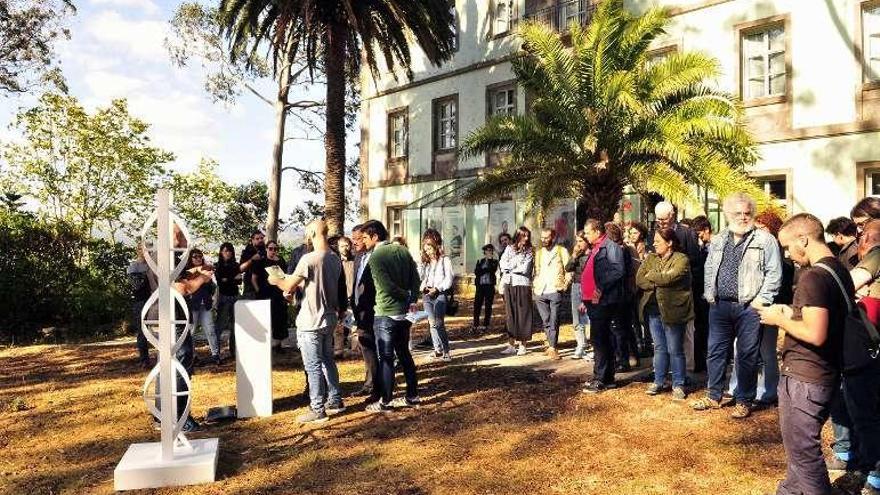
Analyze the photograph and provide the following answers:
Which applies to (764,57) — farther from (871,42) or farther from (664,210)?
(664,210)

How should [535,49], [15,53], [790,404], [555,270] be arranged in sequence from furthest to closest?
1. [15,53]
2. [535,49]
3. [555,270]
4. [790,404]

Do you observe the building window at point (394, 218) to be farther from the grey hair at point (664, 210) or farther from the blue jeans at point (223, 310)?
the grey hair at point (664, 210)

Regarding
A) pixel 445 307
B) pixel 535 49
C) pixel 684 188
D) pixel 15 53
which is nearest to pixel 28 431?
pixel 445 307

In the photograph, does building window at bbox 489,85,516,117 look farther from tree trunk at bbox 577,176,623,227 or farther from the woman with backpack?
the woman with backpack

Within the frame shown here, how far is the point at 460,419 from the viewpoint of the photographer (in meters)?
6.73

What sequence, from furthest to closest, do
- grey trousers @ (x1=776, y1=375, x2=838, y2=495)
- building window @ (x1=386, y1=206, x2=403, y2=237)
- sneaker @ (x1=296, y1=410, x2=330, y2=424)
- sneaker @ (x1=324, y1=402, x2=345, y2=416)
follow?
building window @ (x1=386, y1=206, x2=403, y2=237)
sneaker @ (x1=324, y1=402, x2=345, y2=416)
sneaker @ (x1=296, y1=410, x2=330, y2=424)
grey trousers @ (x1=776, y1=375, x2=838, y2=495)

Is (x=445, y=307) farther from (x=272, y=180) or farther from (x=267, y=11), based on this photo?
(x=272, y=180)

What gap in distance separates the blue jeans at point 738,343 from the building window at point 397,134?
67.8 ft

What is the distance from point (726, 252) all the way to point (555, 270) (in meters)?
3.28

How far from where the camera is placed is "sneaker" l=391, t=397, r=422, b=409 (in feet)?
23.4

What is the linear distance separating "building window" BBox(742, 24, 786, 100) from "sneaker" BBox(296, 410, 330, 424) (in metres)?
13.4

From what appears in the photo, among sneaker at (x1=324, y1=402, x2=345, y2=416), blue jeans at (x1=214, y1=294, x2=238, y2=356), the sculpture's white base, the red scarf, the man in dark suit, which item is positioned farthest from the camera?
blue jeans at (x1=214, y1=294, x2=238, y2=356)

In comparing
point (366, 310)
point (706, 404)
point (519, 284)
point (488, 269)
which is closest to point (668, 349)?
point (706, 404)

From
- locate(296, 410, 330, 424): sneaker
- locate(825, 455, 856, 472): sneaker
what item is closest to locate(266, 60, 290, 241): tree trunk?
locate(296, 410, 330, 424): sneaker
